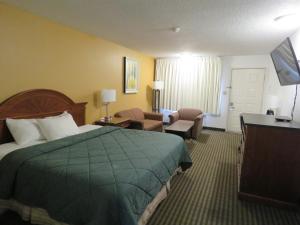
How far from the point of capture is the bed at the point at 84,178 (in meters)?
1.49

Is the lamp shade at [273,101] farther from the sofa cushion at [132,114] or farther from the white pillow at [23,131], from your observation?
the white pillow at [23,131]

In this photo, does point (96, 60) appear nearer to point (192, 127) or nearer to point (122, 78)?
point (122, 78)

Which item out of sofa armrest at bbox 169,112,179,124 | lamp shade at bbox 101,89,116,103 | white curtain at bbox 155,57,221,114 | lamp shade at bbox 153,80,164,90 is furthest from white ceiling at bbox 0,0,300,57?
lamp shade at bbox 153,80,164,90

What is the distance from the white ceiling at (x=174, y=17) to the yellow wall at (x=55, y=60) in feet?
0.63

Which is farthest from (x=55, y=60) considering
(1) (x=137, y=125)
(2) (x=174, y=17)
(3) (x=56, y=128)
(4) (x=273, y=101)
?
(4) (x=273, y=101)

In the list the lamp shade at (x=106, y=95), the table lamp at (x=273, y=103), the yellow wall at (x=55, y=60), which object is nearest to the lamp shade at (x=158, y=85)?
the yellow wall at (x=55, y=60)

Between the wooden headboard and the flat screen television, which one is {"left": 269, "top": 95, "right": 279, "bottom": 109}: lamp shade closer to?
the flat screen television

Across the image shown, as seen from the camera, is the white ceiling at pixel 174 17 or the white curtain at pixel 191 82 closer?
the white ceiling at pixel 174 17

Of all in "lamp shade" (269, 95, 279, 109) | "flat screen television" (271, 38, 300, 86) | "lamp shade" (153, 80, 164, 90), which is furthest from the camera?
"lamp shade" (153, 80, 164, 90)

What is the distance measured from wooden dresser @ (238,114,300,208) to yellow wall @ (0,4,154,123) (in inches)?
120

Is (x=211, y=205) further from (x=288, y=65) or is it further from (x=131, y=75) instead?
(x=131, y=75)

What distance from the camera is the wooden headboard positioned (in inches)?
98.7

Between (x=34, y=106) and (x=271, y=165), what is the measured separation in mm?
3345

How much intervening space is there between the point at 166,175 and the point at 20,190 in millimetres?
1465
